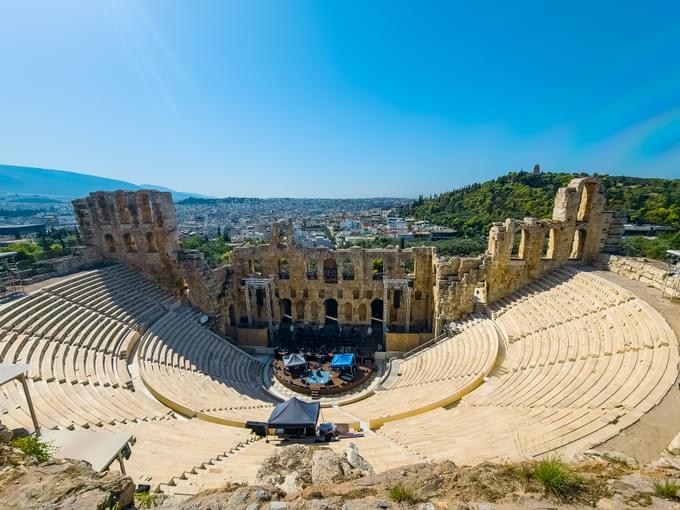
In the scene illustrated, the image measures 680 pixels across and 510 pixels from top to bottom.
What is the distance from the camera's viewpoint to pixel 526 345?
15.0 m

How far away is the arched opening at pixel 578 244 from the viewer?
19.8 metres

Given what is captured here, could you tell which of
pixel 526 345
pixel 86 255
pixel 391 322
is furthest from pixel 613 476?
pixel 86 255

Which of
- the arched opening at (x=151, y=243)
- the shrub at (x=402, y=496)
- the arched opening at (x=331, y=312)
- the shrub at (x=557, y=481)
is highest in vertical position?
the arched opening at (x=151, y=243)

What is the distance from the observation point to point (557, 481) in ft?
13.5

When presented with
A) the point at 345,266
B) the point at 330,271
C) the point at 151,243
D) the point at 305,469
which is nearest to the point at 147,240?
the point at 151,243

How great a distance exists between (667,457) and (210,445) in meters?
11.8

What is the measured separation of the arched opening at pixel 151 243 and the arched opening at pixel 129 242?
0.86 metres

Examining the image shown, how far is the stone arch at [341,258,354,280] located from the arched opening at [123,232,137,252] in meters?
15.6

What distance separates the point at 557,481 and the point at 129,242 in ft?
85.4

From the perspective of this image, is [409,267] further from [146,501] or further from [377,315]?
[146,501]

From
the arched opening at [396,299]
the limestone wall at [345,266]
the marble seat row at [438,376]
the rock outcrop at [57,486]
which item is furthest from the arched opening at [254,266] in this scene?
the rock outcrop at [57,486]

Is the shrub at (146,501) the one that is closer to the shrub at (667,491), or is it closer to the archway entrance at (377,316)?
the shrub at (667,491)

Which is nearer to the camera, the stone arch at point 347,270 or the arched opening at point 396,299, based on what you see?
the stone arch at point 347,270

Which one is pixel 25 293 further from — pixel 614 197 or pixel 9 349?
pixel 614 197
